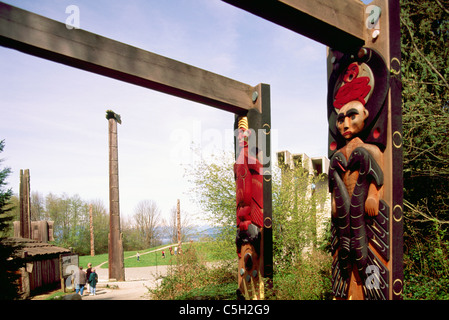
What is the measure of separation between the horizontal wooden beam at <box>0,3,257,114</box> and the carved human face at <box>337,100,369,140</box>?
1.75 metres

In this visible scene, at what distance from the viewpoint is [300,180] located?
34.7ft

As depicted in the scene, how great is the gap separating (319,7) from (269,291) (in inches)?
144

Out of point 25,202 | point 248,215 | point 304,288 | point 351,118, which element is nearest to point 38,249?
point 25,202

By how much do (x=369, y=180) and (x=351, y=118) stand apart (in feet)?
2.35

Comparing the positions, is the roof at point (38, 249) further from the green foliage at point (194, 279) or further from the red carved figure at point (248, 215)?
the red carved figure at point (248, 215)

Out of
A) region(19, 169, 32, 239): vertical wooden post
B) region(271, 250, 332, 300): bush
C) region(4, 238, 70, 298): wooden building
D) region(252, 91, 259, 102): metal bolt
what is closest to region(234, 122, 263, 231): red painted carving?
region(252, 91, 259, 102): metal bolt

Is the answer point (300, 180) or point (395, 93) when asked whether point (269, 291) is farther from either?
point (300, 180)

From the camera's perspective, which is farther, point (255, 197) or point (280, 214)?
point (280, 214)

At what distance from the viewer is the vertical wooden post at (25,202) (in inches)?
424

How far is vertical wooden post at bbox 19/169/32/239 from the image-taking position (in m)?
10.8

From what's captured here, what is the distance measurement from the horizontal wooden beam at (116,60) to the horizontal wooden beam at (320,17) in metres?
1.68

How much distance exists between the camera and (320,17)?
343 cm

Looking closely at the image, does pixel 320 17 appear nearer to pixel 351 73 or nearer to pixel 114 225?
pixel 351 73
